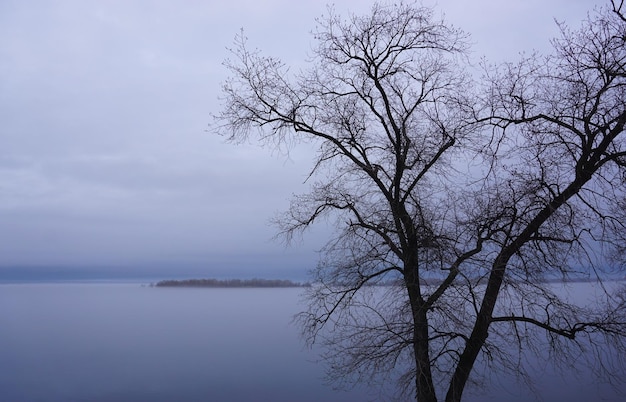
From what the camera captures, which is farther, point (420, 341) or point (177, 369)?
point (177, 369)

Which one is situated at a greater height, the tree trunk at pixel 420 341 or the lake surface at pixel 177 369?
the tree trunk at pixel 420 341

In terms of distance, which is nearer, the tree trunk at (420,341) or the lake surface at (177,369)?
the tree trunk at (420,341)

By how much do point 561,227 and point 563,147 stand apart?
137 cm

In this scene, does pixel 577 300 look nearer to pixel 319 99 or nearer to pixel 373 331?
pixel 373 331

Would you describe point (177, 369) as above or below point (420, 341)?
below

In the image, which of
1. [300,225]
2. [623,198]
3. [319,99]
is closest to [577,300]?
[623,198]

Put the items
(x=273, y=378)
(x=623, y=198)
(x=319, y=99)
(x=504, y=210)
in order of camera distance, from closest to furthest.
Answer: (x=623, y=198) → (x=504, y=210) → (x=319, y=99) → (x=273, y=378)

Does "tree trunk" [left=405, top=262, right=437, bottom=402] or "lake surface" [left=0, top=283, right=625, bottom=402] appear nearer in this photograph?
"tree trunk" [left=405, top=262, right=437, bottom=402]

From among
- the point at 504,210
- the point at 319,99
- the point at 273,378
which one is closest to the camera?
the point at 504,210

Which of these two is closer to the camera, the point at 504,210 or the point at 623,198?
the point at 623,198

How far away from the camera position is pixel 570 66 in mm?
8922

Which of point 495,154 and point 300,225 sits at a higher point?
point 495,154

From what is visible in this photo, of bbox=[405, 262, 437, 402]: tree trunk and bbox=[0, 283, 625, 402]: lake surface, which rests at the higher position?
bbox=[405, 262, 437, 402]: tree trunk

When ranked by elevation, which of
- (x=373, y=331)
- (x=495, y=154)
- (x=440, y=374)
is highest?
(x=495, y=154)
